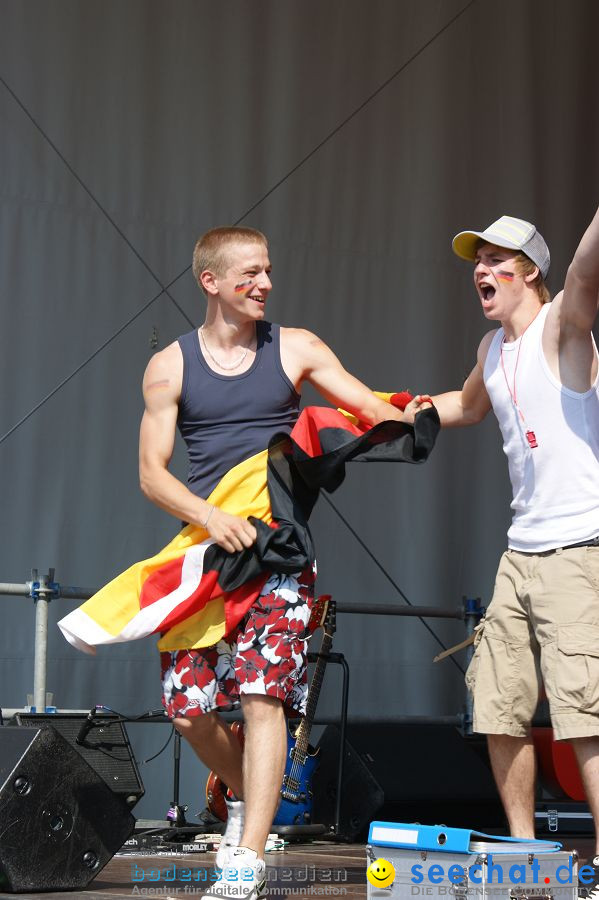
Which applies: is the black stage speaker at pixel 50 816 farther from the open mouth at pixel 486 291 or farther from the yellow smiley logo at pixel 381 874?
the open mouth at pixel 486 291

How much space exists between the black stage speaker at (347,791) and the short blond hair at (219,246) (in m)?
2.36

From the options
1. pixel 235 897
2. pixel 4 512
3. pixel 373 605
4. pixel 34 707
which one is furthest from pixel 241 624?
pixel 4 512

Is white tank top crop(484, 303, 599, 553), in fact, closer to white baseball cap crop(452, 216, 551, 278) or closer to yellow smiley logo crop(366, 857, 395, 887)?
white baseball cap crop(452, 216, 551, 278)

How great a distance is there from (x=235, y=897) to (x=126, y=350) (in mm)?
3784

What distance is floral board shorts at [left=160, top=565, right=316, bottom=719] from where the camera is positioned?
9.45 feet

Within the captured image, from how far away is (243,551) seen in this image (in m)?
2.96

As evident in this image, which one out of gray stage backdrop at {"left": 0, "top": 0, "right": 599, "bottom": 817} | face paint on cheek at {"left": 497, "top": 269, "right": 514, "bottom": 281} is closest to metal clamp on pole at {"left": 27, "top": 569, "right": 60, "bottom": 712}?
gray stage backdrop at {"left": 0, "top": 0, "right": 599, "bottom": 817}

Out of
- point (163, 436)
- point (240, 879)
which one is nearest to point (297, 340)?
point (163, 436)

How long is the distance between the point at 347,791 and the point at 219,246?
248cm

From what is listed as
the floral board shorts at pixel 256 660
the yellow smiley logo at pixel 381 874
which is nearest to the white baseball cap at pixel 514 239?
the floral board shorts at pixel 256 660

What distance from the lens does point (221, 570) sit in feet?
9.77

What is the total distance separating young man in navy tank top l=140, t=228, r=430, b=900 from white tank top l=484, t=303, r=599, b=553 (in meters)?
0.31

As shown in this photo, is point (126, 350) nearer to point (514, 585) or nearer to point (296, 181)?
point (296, 181)

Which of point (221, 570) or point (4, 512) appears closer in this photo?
point (221, 570)
